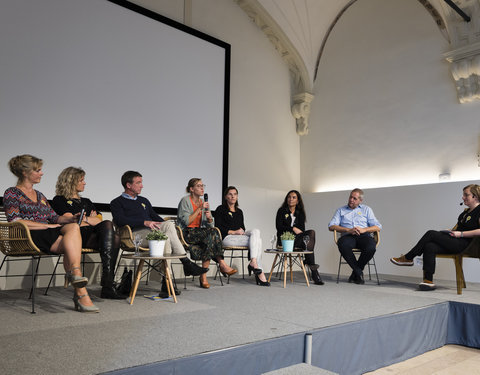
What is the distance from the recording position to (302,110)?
7.17m

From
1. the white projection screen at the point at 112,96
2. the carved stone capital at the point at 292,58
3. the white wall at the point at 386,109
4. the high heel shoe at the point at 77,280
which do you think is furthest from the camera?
the carved stone capital at the point at 292,58

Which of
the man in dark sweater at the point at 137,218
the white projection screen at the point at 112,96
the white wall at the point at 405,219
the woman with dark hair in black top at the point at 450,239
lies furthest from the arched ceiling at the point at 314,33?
the man in dark sweater at the point at 137,218

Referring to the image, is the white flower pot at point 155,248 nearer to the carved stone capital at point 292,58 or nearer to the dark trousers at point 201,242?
the dark trousers at point 201,242

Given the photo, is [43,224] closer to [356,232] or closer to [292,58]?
[356,232]

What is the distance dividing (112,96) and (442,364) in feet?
14.0

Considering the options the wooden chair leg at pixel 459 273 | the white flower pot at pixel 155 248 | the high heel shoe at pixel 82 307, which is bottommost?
the high heel shoe at pixel 82 307

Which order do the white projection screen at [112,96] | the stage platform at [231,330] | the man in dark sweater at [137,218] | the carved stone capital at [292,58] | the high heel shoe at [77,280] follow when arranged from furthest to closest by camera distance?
the carved stone capital at [292,58] → the white projection screen at [112,96] → the man in dark sweater at [137,218] → the high heel shoe at [77,280] → the stage platform at [231,330]

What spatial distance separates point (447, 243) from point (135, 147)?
3.61m

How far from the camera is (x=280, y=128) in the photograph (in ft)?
23.2

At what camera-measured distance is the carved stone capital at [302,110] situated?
7152 mm

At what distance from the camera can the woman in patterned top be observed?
274 centimetres

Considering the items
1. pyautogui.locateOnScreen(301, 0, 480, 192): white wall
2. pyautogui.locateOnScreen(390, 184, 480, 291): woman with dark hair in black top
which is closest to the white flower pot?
pyautogui.locateOnScreen(390, 184, 480, 291): woman with dark hair in black top

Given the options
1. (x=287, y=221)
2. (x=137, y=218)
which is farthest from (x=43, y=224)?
(x=287, y=221)

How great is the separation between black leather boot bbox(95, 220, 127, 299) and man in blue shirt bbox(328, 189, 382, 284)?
2.60m
